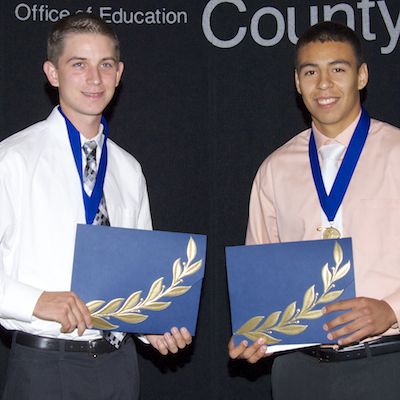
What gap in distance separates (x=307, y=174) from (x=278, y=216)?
20cm

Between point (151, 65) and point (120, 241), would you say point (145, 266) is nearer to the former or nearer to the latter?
point (120, 241)

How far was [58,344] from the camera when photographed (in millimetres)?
2598

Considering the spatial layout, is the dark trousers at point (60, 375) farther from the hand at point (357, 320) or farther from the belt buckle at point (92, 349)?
the hand at point (357, 320)

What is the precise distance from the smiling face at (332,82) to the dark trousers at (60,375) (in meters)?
1.19

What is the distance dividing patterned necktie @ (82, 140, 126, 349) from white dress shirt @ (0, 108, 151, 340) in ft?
0.14

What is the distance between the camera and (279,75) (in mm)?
4156

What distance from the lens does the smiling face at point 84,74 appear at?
2.79 m

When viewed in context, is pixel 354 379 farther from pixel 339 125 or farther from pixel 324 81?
pixel 324 81

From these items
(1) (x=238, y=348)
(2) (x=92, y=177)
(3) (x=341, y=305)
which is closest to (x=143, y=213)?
(2) (x=92, y=177)

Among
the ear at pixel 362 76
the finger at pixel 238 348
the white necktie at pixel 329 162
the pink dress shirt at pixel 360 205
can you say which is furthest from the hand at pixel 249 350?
the ear at pixel 362 76

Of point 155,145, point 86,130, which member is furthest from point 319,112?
point 155,145

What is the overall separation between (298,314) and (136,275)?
0.57m

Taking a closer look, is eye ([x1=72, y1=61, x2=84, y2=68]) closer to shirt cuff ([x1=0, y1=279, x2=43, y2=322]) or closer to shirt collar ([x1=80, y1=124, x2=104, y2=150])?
shirt collar ([x1=80, y1=124, x2=104, y2=150])

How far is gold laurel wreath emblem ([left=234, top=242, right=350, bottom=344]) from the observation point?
8.34 ft
